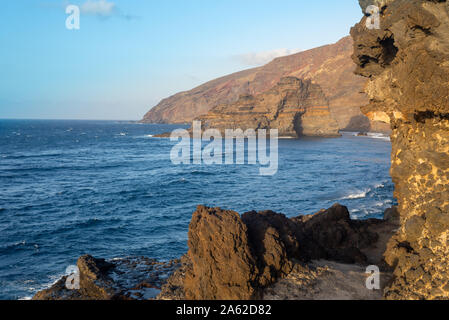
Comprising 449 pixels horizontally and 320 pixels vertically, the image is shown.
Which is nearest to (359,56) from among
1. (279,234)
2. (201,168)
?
(279,234)

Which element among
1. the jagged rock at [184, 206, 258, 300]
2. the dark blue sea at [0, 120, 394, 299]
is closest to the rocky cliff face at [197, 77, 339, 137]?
the dark blue sea at [0, 120, 394, 299]

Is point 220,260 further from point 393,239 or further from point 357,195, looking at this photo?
point 357,195

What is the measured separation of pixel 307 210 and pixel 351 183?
12.1m

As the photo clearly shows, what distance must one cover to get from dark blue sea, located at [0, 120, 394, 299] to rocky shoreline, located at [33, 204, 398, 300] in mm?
4311

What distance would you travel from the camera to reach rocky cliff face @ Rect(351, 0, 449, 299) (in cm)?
936

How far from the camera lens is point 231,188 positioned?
3534 centimetres

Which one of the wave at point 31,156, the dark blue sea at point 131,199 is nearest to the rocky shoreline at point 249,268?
the dark blue sea at point 131,199

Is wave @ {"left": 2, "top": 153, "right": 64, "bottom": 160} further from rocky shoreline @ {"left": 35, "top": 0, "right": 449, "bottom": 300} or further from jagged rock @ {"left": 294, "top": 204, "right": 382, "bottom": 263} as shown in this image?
jagged rock @ {"left": 294, "top": 204, "right": 382, "bottom": 263}

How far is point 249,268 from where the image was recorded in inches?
385

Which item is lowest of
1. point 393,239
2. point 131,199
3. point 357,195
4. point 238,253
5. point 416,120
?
point 131,199

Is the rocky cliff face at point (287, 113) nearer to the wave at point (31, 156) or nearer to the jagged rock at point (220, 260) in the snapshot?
the wave at point (31, 156)

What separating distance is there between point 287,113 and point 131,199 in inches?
3076

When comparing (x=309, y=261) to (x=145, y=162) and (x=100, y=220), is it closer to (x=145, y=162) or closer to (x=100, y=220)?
(x=100, y=220)

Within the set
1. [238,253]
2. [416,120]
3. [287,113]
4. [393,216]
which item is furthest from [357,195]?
[287,113]
